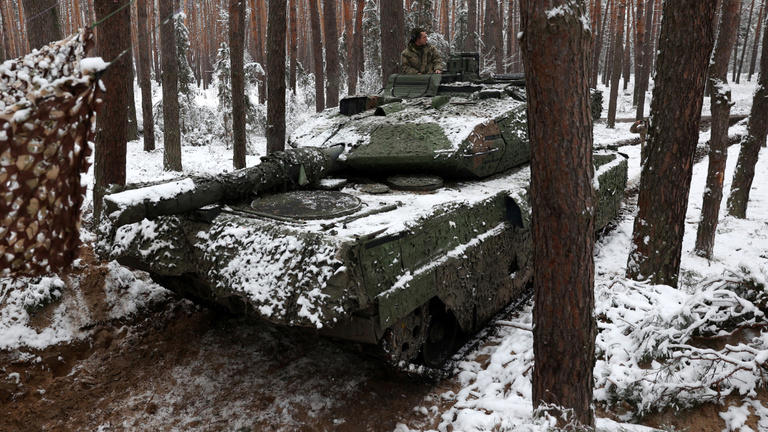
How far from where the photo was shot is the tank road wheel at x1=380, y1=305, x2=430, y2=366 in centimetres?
378

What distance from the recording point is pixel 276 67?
26.9 feet

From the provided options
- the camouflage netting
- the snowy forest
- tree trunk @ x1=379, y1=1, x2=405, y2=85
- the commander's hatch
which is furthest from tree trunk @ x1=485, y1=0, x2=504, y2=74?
the camouflage netting

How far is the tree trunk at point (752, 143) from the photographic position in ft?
25.1

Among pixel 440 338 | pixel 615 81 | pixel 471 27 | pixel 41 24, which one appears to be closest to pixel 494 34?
pixel 471 27

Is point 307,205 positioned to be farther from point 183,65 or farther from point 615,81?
point 615,81

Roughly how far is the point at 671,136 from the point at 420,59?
453cm

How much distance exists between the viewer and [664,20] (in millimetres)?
4480

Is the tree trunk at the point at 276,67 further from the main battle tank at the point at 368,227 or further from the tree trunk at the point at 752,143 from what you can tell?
the tree trunk at the point at 752,143

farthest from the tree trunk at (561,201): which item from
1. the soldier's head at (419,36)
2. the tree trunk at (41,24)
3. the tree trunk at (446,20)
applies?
the tree trunk at (446,20)

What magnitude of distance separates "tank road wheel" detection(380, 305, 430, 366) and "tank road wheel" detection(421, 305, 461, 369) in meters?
0.22

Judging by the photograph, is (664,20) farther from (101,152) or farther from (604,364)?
(101,152)

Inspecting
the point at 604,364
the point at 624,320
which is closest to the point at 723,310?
the point at 624,320

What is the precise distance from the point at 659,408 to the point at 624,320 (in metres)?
0.86

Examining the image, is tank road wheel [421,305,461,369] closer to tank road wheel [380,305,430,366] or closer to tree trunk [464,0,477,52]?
tank road wheel [380,305,430,366]
